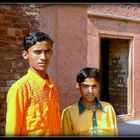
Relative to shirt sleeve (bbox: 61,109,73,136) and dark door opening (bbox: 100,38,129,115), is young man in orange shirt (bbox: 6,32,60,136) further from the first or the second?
dark door opening (bbox: 100,38,129,115)

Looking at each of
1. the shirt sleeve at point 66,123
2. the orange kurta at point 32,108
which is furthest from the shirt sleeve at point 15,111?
the shirt sleeve at point 66,123

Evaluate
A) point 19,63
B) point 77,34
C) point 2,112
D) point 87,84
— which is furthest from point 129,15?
point 87,84

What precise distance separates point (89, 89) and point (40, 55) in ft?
1.12

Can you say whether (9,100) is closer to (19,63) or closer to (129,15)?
(19,63)

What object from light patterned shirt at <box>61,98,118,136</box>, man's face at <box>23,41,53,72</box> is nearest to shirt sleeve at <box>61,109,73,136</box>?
light patterned shirt at <box>61,98,118,136</box>

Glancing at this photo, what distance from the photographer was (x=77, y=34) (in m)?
3.89

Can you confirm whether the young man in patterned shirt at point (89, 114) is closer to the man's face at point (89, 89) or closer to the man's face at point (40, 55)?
the man's face at point (89, 89)

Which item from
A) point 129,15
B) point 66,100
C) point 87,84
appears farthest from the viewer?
point 129,15

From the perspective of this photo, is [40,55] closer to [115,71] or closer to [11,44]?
[11,44]

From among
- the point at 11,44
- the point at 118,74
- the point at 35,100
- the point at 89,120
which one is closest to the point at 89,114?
the point at 89,120

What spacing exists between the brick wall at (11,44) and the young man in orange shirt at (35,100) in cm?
233

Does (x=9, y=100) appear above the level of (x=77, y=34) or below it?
below

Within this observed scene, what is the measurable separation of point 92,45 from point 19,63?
1492 millimetres

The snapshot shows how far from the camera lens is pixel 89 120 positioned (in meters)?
1.59
